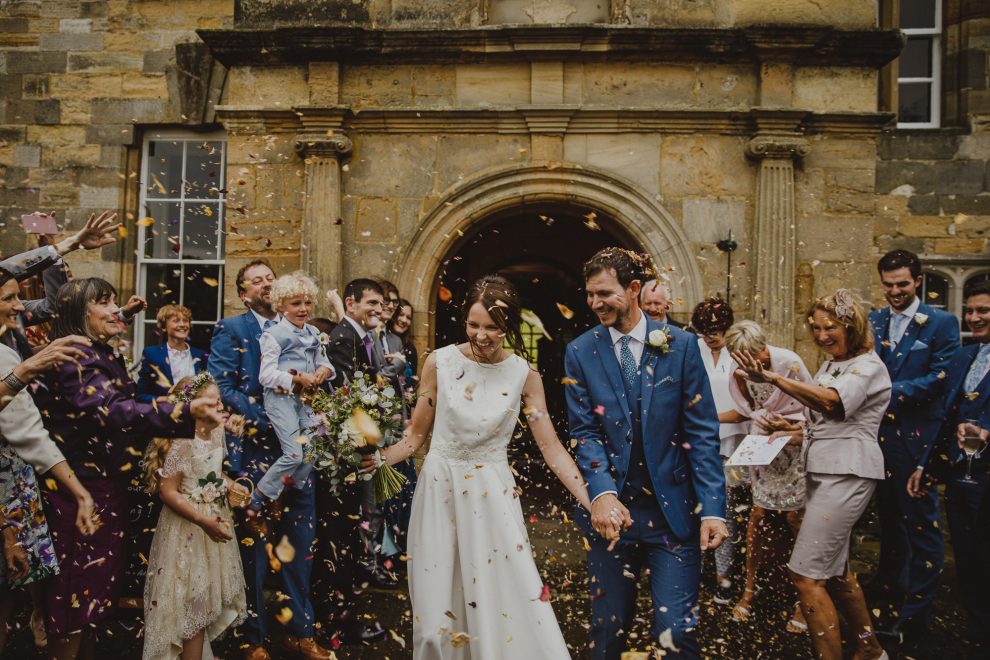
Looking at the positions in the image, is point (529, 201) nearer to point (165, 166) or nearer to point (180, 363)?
point (180, 363)

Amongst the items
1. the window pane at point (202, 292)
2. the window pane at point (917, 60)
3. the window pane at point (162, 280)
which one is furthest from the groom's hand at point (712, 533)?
the window pane at point (917, 60)

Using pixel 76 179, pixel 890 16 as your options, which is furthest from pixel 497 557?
pixel 890 16

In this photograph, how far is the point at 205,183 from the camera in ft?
33.6

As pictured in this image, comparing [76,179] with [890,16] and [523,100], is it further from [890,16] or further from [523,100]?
[890,16]

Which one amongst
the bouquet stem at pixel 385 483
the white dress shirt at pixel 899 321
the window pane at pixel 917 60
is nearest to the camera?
the bouquet stem at pixel 385 483

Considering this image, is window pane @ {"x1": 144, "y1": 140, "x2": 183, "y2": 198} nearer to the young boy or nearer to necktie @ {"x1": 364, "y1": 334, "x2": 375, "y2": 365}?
necktie @ {"x1": 364, "y1": 334, "x2": 375, "y2": 365}

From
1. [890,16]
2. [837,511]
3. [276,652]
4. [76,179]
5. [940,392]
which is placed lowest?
[276,652]

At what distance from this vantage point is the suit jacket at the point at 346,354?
514 centimetres

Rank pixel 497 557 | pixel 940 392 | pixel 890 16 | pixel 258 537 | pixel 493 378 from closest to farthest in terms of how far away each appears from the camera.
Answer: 1. pixel 497 557
2. pixel 493 378
3. pixel 258 537
4. pixel 940 392
5. pixel 890 16

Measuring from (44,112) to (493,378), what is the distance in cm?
931

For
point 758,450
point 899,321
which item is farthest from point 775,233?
point 758,450

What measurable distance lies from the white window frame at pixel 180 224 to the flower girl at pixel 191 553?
634 cm

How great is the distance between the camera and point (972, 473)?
171 inches

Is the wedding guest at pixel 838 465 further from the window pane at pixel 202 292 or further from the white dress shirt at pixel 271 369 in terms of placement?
the window pane at pixel 202 292
